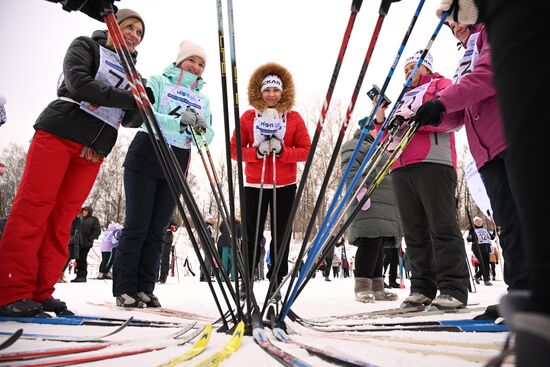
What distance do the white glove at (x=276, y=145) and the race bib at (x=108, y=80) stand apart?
1.17 m

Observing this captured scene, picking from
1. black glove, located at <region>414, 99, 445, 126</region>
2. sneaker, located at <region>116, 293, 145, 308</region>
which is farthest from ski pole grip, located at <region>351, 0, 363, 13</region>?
sneaker, located at <region>116, 293, 145, 308</region>

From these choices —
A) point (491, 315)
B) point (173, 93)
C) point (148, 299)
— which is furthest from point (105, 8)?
point (491, 315)

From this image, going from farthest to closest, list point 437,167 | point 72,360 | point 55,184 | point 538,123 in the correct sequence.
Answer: point 437,167 → point 55,184 → point 72,360 → point 538,123

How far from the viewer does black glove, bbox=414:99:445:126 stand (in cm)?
190

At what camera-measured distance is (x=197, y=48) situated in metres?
2.84

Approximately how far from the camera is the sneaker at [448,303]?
2.22 meters

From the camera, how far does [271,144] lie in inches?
116

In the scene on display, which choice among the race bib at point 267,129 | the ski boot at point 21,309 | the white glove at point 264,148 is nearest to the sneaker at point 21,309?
the ski boot at point 21,309

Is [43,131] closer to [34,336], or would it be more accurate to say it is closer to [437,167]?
[34,336]

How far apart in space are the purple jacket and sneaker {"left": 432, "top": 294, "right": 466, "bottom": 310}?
2.96 ft

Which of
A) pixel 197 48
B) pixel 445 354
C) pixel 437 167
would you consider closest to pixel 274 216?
pixel 437 167

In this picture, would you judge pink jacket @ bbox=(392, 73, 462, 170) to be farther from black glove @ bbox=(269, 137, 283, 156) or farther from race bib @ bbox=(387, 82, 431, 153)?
black glove @ bbox=(269, 137, 283, 156)

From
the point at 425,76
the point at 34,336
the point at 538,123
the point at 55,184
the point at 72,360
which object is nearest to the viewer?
the point at 538,123

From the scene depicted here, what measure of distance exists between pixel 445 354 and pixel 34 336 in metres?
1.40
